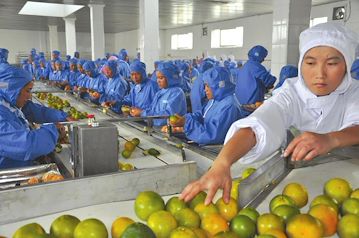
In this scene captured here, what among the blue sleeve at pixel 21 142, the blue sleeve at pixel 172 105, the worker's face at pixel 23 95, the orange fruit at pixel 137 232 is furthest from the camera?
the blue sleeve at pixel 172 105

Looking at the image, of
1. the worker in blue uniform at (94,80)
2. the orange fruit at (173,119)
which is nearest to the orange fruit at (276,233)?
the orange fruit at (173,119)

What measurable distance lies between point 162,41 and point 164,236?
19367 mm

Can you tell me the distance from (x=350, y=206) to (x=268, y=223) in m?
0.29

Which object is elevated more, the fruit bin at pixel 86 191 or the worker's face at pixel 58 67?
the worker's face at pixel 58 67

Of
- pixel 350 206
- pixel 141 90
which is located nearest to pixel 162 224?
pixel 350 206

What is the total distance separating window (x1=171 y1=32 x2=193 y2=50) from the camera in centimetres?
1748

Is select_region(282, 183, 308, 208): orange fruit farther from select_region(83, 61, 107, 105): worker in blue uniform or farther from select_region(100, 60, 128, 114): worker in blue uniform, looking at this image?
select_region(83, 61, 107, 105): worker in blue uniform

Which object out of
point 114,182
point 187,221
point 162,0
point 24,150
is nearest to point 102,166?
point 114,182

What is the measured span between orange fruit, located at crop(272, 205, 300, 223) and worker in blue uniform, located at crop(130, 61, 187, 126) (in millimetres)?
2597

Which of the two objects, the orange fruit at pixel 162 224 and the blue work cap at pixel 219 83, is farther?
the blue work cap at pixel 219 83

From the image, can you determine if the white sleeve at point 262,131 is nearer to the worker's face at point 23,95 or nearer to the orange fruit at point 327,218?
the orange fruit at point 327,218

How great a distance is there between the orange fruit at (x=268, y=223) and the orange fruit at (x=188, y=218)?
173 mm

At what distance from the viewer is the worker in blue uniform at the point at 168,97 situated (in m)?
3.63

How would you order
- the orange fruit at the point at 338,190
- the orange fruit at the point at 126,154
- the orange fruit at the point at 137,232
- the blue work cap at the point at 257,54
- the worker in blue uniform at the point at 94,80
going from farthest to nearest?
the worker in blue uniform at the point at 94,80, the blue work cap at the point at 257,54, the orange fruit at the point at 126,154, the orange fruit at the point at 338,190, the orange fruit at the point at 137,232
